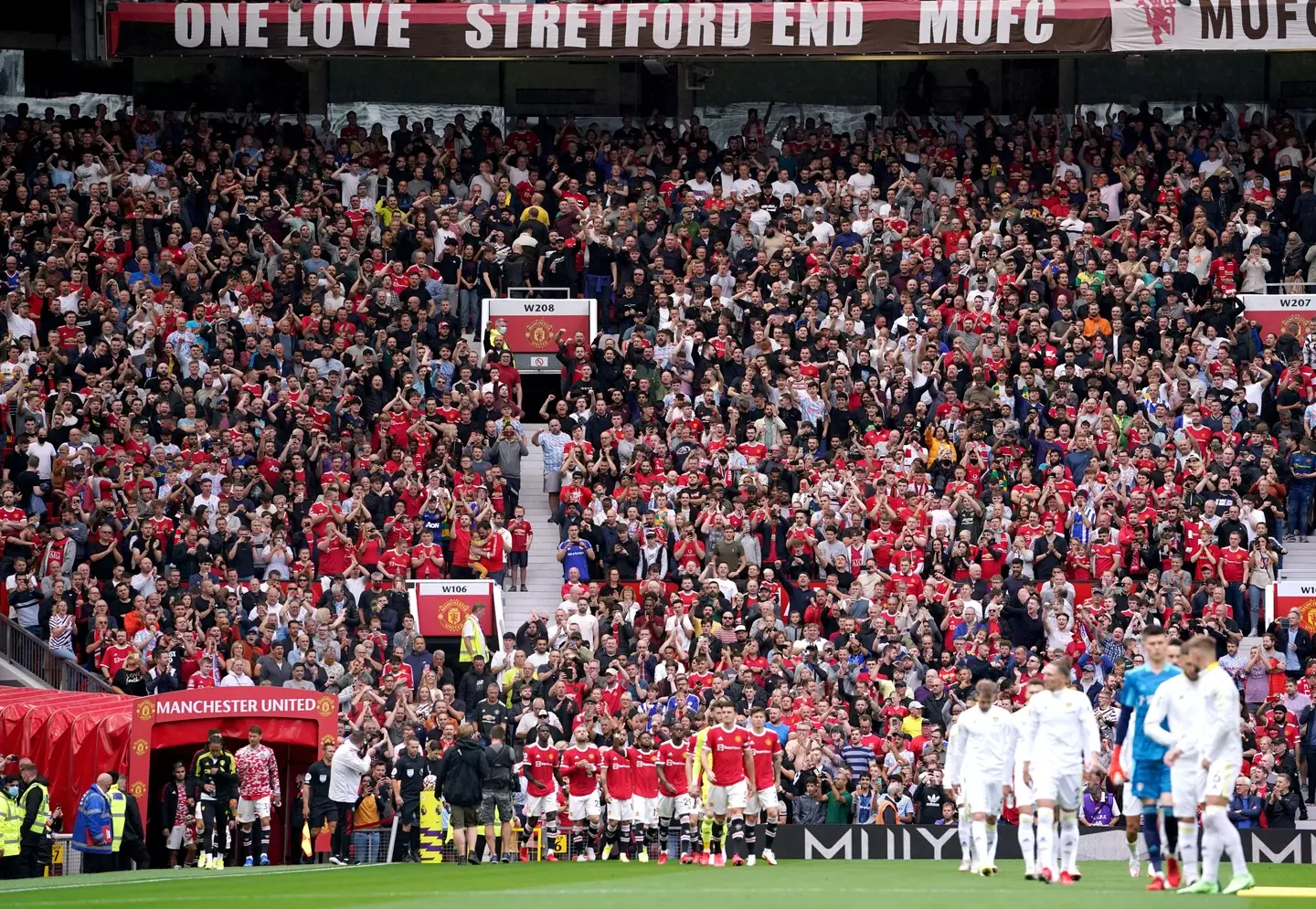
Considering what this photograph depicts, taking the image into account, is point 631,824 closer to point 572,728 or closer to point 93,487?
point 572,728

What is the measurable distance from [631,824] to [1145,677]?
1038 cm

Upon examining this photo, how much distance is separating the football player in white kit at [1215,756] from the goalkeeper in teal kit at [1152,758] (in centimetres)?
54

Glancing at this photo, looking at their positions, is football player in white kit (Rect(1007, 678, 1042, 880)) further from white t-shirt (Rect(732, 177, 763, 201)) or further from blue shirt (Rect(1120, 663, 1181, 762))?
white t-shirt (Rect(732, 177, 763, 201))

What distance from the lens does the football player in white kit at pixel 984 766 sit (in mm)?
20188

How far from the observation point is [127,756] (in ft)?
84.5

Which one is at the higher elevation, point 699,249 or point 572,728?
point 699,249

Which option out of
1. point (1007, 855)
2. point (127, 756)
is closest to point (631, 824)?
point (1007, 855)

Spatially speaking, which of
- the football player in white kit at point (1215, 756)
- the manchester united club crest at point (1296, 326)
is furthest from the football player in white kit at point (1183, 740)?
the manchester united club crest at point (1296, 326)

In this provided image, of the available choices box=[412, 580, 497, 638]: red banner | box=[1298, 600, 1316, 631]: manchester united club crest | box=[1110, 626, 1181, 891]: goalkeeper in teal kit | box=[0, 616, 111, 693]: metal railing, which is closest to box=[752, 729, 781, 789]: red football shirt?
box=[1110, 626, 1181, 891]: goalkeeper in teal kit

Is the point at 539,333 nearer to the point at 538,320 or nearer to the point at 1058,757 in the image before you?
the point at 538,320

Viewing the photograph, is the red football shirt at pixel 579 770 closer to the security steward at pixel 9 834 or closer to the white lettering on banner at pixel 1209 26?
the security steward at pixel 9 834

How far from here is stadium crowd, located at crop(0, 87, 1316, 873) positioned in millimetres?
28391

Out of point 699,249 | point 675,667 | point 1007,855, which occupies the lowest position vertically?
point 1007,855

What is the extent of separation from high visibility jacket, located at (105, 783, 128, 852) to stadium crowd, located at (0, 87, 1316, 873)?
9.65 ft
